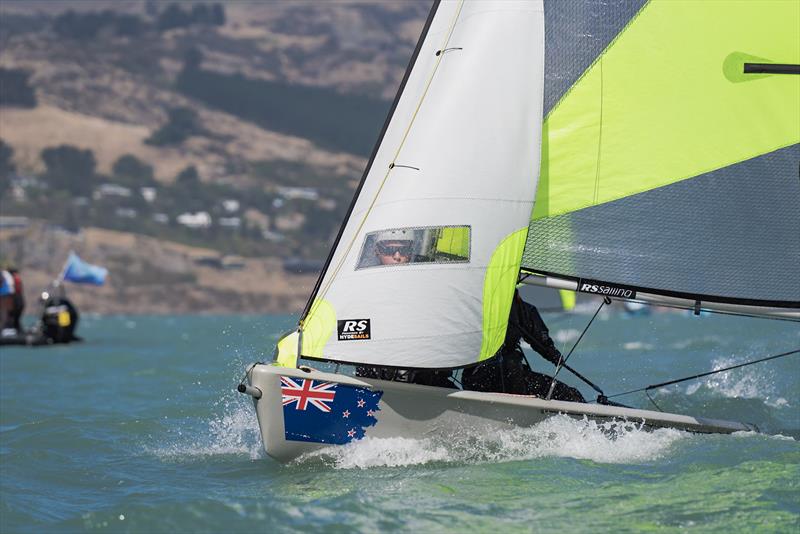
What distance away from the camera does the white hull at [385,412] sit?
7.79m

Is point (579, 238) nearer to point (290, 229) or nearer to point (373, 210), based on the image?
point (373, 210)

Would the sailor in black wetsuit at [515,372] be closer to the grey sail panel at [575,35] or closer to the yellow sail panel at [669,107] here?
the yellow sail panel at [669,107]

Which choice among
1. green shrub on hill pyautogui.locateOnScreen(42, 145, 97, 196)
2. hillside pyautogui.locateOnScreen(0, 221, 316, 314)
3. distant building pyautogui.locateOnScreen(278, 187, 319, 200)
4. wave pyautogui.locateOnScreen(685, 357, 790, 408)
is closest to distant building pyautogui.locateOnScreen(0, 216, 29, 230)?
hillside pyautogui.locateOnScreen(0, 221, 316, 314)

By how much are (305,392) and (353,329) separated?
0.50m

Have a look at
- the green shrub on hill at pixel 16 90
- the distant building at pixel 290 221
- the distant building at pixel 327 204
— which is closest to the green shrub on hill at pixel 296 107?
the distant building at pixel 327 204

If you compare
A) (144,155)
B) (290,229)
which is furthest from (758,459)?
(144,155)

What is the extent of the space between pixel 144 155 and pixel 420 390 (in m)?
129

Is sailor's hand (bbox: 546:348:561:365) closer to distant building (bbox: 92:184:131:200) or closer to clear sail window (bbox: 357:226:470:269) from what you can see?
clear sail window (bbox: 357:226:470:269)

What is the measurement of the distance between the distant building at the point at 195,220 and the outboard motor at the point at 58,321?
288 ft

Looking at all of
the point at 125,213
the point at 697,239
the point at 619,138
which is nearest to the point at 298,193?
the point at 125,213

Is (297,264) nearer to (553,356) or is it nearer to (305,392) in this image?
(553,356)


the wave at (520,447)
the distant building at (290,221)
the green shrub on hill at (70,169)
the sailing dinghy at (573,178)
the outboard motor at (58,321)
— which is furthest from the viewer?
the distant building at (290,221)

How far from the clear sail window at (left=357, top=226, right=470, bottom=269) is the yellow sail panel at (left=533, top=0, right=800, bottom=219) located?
704 mm

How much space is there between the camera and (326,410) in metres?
7.82
